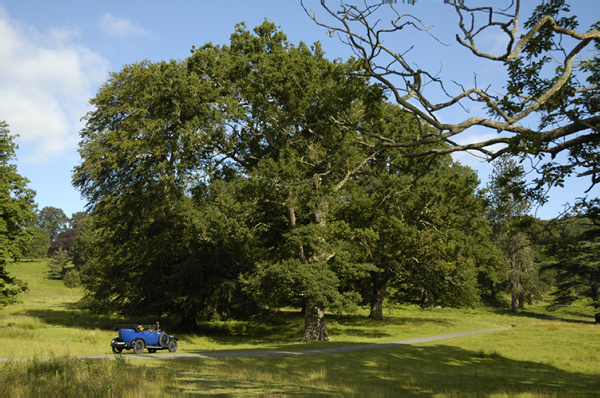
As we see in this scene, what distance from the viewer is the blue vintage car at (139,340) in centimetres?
1694

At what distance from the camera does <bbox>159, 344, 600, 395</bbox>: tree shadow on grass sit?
10328 mm

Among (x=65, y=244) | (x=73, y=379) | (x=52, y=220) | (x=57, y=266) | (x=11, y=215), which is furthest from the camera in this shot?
(x=52, y=220)

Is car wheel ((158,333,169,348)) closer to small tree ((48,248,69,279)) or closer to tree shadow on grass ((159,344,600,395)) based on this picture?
tree shadow on grass ((159,344,600,395))

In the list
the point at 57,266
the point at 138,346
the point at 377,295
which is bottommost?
the point at 138,346

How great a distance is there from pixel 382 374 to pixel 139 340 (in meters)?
9.84

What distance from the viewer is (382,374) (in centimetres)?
1390

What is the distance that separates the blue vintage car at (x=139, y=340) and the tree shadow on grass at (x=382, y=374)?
328 cm

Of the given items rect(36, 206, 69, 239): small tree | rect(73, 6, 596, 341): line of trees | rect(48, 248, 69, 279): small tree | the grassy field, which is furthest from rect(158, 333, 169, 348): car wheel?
rect(36, 206, 69, 239): small tree

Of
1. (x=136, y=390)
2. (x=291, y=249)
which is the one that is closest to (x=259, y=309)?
(x=291, y=249)

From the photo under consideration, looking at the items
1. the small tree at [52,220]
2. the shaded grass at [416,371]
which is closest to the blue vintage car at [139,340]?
the shaded grass at [416,371]

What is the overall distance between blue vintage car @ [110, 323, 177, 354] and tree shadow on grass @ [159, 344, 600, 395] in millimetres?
3281

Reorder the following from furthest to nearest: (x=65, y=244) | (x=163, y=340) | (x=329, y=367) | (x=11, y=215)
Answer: (x=65, y=244), (x=11, y=215), (x=163, y=340), (x=329, y=367)

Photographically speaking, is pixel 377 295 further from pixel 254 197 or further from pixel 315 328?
pixel 254 197

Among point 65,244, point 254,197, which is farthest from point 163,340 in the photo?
point 65,244
